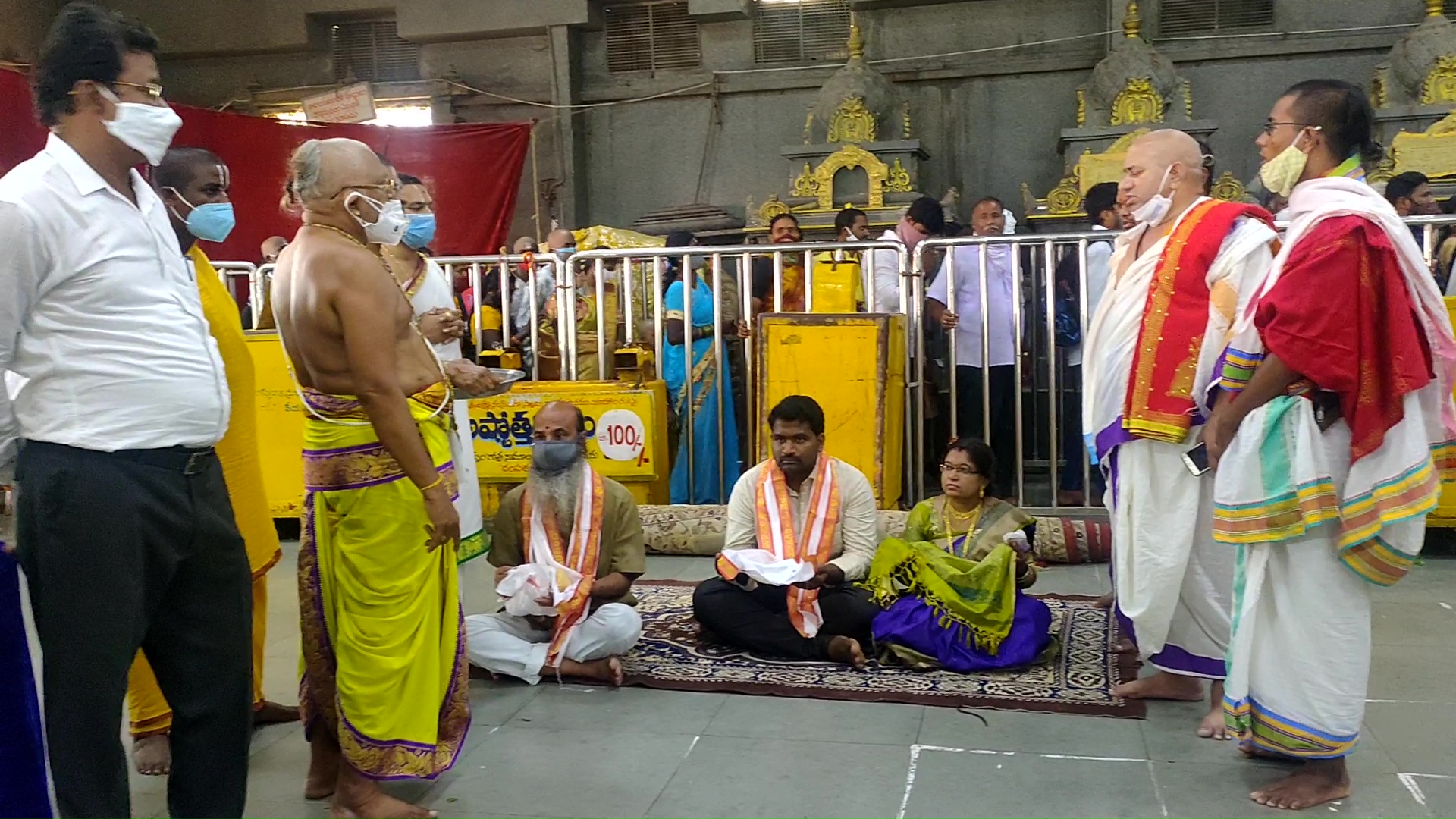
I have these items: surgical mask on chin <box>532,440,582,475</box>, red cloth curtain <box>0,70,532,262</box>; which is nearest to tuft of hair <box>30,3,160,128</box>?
surgical mask on chin <box>532,440,582,475</box>

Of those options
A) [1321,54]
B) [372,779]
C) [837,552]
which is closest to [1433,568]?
[837,552]

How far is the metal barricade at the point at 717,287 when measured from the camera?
6414mm

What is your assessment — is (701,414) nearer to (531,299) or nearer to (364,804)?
(531,299)

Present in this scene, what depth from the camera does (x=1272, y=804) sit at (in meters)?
2.86

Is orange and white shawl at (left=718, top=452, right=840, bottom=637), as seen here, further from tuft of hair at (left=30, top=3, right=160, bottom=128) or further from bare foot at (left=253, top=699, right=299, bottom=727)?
tuft of hair at (left=30, top=3, right=160, bottom=128)

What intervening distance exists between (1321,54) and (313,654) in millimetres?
10340

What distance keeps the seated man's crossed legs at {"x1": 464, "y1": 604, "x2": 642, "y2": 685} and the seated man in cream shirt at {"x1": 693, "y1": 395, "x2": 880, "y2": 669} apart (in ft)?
1.39

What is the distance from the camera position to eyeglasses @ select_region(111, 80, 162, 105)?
227cm

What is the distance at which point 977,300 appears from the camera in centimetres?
659

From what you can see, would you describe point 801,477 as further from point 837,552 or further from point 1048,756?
point 1048,756

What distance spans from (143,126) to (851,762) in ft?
7.69

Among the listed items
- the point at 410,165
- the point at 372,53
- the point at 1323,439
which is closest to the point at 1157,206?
the point at 1323,439

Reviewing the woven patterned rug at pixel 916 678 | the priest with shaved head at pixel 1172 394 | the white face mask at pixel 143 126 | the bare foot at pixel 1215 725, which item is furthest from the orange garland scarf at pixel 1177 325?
the white face mask at pixel 143 126

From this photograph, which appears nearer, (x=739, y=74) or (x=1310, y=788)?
(x=1310, y=788)
